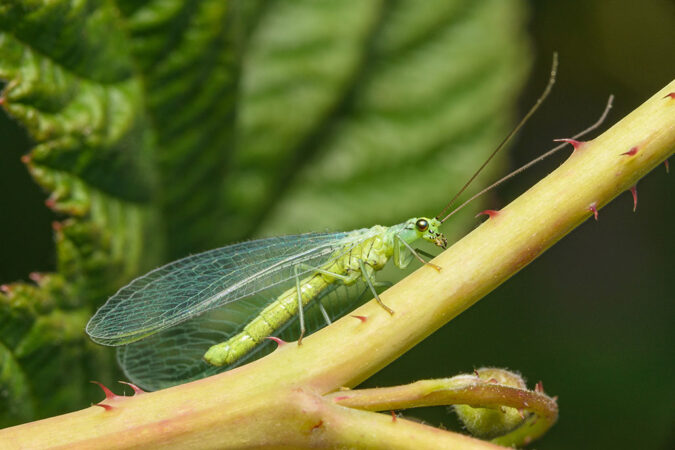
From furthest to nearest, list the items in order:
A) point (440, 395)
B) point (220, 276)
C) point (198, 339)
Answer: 1. point (198, 339)
2. point (220, 276)
3. point (440, 395)

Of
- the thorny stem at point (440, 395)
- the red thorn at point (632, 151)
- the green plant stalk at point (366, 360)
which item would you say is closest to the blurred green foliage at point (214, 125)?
the green plant stalk at point (366, 360)

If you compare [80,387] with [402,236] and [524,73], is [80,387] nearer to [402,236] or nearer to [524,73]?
[402,236]

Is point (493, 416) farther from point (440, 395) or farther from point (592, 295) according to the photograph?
point (592, 295)

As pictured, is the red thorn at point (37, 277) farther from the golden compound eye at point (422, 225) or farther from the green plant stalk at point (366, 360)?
the golden compound eye at point (422, 225)

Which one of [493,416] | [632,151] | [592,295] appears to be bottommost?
[592,295]

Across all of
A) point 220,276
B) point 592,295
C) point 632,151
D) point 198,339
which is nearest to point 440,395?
point 632,151

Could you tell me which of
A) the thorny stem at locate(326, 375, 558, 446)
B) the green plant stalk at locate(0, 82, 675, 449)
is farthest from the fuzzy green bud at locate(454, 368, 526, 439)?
the green plant stalk at locate(0, 82, 675, 449)
